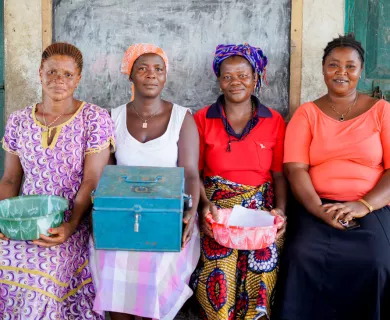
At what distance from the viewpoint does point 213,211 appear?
9.57 ft

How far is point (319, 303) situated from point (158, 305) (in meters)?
0.91

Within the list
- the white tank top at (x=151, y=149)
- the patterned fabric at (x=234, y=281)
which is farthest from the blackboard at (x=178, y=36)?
the patterned fabric at (x=234, y=281)

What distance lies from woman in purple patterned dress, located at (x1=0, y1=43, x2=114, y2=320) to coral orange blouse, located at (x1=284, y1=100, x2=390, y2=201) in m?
1.30

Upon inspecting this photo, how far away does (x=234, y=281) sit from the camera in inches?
109

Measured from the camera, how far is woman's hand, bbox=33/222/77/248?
8.55ft

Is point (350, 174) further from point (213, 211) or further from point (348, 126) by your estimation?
point (213, 211)

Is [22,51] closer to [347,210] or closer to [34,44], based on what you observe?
[34,44]

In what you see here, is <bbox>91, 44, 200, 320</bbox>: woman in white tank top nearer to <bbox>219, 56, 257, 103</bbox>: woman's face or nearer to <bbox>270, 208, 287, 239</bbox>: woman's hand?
<bbox>219, 56, 257, 103</bbox>: woman's face

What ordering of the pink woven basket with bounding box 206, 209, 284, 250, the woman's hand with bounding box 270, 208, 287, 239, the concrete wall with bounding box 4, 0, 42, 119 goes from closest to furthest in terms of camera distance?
the pink woven basket with bounding box 206, 209, 284, 250, the woman's hand with bounding box 270, 208, 287, 239, the concrete wall with bounding box 4, 0, 42, 119

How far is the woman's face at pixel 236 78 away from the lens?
3221 millimetres

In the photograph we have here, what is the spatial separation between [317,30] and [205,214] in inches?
70.2

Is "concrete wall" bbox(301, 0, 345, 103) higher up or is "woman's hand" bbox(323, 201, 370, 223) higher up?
"concrete wall" bbox(301, 0, 345, 103)

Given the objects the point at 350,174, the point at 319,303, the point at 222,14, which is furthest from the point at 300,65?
the point at 319,303

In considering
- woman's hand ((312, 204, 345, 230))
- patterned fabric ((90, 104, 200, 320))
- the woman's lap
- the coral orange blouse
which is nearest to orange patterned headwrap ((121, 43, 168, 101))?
the coral orange blouse
